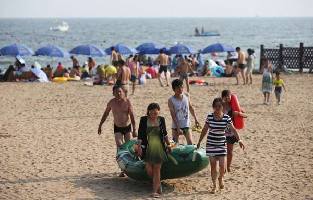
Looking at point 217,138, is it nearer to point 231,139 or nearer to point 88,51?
point 231,139

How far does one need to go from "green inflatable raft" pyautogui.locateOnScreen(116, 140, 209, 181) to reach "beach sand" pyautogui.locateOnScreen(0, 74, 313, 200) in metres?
0.27

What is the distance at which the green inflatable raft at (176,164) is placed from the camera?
27.0 ft

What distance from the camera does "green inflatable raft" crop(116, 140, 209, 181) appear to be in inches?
324

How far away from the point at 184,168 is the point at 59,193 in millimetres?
1810

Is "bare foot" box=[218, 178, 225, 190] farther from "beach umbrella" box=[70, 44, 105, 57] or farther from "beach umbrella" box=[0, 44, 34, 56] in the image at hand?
"beach umbrella" box=[70, 44, 105, 57]

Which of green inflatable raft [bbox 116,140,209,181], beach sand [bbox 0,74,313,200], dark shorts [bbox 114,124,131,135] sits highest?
dark shorts [bbox 114,124,131,135]

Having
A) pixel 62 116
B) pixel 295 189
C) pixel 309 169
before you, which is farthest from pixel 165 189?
pixel 62 116

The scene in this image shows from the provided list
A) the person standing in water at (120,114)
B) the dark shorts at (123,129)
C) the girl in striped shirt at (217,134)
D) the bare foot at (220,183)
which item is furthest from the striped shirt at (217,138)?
the dark shorts at (123,129)

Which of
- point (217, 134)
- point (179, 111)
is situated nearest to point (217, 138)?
point (217, 134)

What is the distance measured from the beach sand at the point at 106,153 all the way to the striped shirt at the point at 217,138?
64cm

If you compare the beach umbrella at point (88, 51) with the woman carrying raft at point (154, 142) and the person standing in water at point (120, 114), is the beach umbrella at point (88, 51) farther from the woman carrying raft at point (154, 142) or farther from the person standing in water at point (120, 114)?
the woman carrying raft at point (154, 142)

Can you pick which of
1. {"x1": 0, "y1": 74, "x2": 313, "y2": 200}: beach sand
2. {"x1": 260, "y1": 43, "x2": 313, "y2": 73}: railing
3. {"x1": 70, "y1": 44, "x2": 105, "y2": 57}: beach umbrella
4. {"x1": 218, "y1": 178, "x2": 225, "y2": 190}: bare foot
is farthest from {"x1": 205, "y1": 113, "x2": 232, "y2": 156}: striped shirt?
{"x1": 70, "y1": 44, "x2": 105, "y2": 57}: beach umbrella

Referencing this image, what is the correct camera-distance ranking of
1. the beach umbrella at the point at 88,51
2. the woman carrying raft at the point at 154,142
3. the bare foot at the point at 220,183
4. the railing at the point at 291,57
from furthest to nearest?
the beach umbrella at the point at 88,51 → the railing at the point at 291,57 → the bare foot at the point at 220,183 → the woman carrying raft at the point at 154,142

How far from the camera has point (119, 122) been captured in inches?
355
